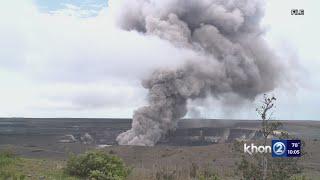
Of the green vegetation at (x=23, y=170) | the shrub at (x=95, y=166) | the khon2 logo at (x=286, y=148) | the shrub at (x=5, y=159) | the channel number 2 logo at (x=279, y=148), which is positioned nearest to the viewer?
the khon2 logo at (x=286, y=148)

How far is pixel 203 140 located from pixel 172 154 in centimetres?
2290

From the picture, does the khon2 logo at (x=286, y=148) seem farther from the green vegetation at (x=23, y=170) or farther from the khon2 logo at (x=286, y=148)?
the green vegetation at (x=23, y=170)

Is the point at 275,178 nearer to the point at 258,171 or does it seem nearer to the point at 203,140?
the point at 258,171

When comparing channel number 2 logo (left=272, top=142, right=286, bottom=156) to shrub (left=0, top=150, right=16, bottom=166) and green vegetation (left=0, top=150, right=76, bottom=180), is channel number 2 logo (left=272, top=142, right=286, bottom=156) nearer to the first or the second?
green vegetation (left=0, top=150, right=76, bottom=180)

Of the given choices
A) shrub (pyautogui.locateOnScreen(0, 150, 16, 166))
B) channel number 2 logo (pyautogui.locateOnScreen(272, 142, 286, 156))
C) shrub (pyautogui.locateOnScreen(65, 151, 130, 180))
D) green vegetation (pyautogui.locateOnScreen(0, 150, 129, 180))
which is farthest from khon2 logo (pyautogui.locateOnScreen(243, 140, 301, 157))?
shrub (pyautogui.locateOnScreen(0, 150, 16, 166))

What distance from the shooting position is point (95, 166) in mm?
18422

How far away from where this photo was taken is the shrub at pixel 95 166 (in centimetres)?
1816

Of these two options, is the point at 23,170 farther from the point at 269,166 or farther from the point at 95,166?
the point at 269,166

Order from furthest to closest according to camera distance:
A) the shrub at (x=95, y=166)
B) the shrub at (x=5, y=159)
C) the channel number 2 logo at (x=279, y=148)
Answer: the shrub at (x=5, y=159) → the shrub at (x=95, y=166) → the channel number 2 logo at (x=279, y=148)

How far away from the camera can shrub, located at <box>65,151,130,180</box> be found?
18156mm

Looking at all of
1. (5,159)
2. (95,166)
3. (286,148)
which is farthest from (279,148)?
(5,159)

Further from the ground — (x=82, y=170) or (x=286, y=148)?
(x=286, y=148)

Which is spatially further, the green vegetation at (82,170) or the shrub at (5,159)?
the shrub at (5,159)

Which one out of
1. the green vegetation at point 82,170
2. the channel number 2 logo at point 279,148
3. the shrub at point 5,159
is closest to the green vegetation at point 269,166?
the channel number 2 logo at point 279,148
